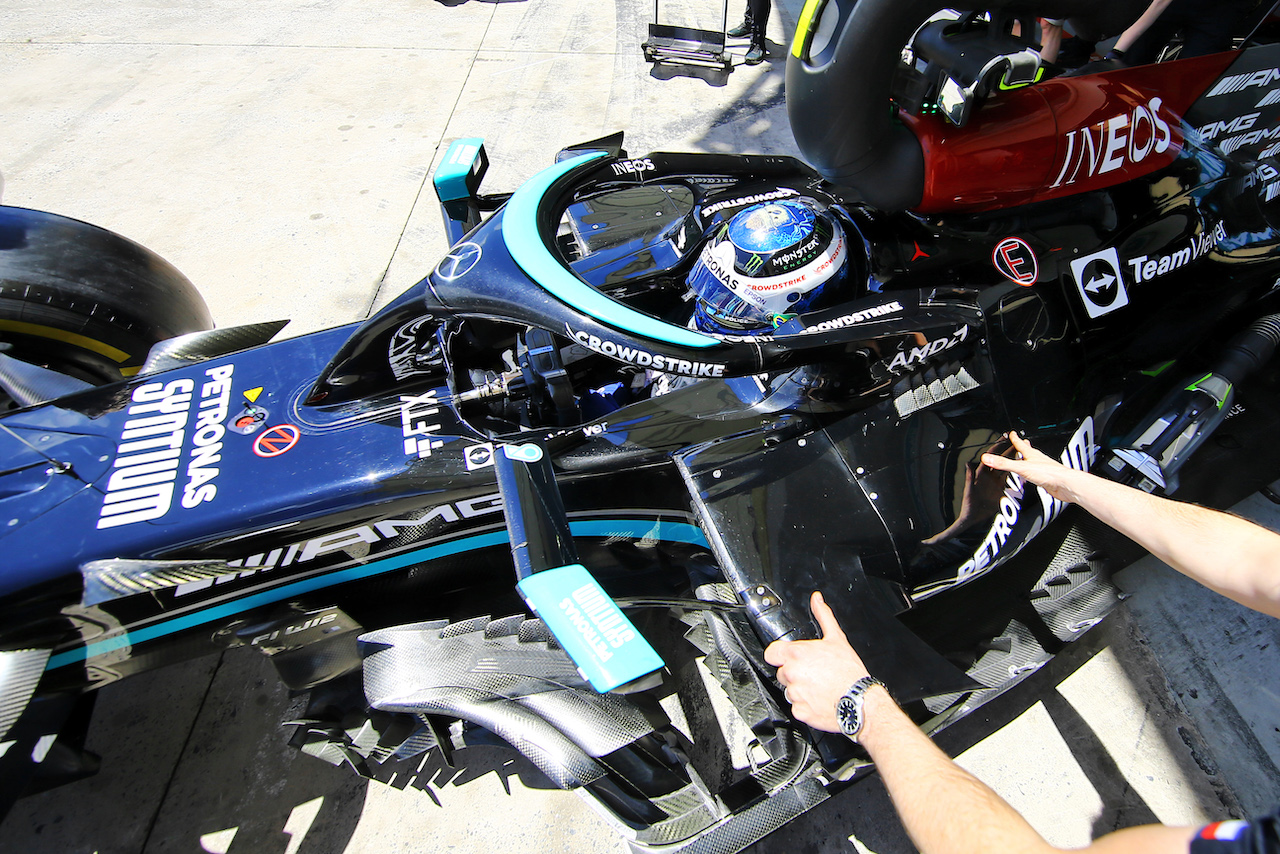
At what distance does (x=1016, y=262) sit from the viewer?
6.80ft

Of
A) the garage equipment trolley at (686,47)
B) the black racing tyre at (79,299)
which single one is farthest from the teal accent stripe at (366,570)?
the garage equipment trolley at (686,47)

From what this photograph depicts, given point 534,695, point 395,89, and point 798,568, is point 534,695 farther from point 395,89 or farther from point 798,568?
point 395,89

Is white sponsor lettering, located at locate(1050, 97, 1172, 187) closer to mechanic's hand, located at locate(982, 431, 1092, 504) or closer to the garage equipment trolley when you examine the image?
mechanic's hand, located at locate(982, 431, 1092, 504)

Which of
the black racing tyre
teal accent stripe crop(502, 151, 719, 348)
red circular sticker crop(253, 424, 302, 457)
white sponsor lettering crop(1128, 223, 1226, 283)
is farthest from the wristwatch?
the black racing tyre

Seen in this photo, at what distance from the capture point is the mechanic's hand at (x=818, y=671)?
1.44m

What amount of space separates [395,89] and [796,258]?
203 inches

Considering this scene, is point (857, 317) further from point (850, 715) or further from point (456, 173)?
point (456, 173)

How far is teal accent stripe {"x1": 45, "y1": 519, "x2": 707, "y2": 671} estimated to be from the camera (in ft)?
6.06

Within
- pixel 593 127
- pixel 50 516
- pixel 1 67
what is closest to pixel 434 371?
pixel 50 516

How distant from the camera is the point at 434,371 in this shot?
7.63 feet

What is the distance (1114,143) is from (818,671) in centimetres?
187

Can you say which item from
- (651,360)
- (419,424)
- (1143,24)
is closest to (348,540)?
(419,424)

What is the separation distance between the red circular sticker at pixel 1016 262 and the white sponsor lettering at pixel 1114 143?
0.21 m

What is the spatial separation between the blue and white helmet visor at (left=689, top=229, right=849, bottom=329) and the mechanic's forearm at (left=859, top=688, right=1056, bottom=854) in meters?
1.13
